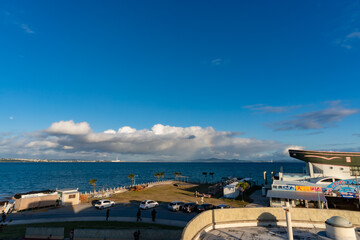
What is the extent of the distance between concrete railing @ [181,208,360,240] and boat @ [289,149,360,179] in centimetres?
2657

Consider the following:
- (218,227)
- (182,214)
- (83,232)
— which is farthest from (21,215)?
(218,227)

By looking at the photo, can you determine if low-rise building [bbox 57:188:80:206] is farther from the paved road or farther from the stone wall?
the stone wall

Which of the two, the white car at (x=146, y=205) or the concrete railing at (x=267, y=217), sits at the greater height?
the concrete railing at (x=267, y=217)

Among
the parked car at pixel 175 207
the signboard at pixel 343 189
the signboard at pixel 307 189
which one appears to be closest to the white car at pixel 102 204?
the parked car at pixel 175 207

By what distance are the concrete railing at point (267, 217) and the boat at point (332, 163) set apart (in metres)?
26.6

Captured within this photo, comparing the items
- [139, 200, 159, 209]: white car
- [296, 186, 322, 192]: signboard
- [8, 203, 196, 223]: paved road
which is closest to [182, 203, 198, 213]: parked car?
[8, 203, 196, 223]: paved road

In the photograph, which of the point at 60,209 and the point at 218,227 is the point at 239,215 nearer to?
the point at 218,227

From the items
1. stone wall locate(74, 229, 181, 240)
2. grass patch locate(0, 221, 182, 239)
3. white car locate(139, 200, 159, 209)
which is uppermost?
stone wall locate(74, 229, 181, 240)

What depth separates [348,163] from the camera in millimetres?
38656

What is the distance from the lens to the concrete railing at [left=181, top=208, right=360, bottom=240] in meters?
16.4

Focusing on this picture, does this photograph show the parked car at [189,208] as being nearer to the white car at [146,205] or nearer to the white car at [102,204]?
the white car at [146,205]

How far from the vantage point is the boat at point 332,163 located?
1510 inches

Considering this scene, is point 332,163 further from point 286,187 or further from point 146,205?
point 146,205

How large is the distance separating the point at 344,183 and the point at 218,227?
28.2 meters
